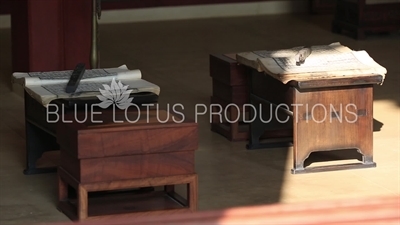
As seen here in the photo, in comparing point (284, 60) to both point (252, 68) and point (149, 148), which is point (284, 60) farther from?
point (149, 148)

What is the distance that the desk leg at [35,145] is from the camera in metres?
4.32

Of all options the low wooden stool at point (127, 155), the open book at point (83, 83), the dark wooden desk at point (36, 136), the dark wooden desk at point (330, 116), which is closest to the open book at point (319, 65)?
the dark wooden desk at point (330, 116)

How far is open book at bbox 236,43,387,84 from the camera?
4.18m

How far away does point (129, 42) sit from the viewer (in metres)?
8.95

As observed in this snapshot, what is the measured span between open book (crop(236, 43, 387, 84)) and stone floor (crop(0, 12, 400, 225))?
20.5 inches

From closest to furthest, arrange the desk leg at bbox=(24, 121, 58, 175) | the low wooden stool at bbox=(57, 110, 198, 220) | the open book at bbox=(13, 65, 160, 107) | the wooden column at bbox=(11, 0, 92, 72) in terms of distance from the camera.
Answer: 1. the low wooden stool at bbox=(57, 110, 198, 220)
2. the open book at bbox=(13, 65, 160, 107)
3. the desk leg at bbox=(24, 121, 58, 175)
4. the wooden column at bbox=(11, 0, 92, 72)

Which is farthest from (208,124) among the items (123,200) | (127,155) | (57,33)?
(127,155)

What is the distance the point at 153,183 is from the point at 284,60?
4.23 ft

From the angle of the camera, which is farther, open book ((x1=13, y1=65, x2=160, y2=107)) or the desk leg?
the desk leg

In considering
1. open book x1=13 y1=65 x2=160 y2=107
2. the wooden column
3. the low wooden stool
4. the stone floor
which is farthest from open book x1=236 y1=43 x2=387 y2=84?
the wooden column

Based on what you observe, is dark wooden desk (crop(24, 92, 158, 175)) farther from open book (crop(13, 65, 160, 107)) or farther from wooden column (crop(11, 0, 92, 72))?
wooden column (crop(11, 0, 92, 72))

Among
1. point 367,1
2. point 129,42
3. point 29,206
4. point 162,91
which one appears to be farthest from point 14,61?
point 367,1

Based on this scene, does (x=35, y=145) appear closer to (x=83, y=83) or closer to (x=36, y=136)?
(x=36, y=136)

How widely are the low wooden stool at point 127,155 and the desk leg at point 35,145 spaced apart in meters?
0.72
